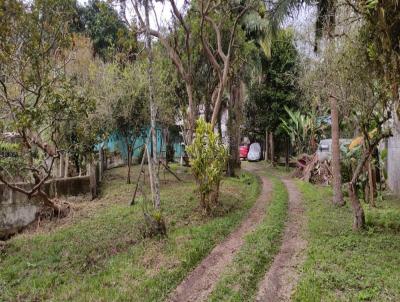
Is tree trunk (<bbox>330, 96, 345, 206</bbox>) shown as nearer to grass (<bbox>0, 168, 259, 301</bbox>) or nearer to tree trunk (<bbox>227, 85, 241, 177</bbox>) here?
grass (<bbox>0, 168, 259, 301</bbox>)

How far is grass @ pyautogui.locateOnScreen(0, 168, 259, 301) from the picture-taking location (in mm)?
5363

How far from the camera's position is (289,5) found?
1157 centimetres

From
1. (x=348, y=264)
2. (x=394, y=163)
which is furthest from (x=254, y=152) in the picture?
(x=348, y=264)

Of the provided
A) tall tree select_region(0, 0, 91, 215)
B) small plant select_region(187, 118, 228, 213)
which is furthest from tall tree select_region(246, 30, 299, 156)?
tall tree select_region(0, 0, 91, 215)

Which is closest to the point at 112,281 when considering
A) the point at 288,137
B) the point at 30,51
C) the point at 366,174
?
the point at 30,51

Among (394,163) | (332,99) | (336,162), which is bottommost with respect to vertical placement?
(394,163)

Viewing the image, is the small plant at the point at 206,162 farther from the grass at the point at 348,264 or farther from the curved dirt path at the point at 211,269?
the grass at the point at 348,264

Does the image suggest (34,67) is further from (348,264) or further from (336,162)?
(336,162)

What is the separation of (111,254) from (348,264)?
14.1 feet

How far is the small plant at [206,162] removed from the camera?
9.41m

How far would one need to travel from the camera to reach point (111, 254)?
22.5 ft

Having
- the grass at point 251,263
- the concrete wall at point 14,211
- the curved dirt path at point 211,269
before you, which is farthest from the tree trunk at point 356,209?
the concrete wall at point 14,211

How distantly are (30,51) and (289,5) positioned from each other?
26.6 feet

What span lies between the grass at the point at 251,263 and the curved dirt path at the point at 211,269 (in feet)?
0.49
